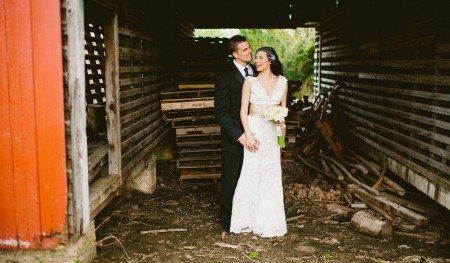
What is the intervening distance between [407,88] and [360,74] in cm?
253

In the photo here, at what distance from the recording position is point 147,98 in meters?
7.57

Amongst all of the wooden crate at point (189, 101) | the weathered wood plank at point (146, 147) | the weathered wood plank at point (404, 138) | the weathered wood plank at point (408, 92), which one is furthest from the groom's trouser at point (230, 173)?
the weathered wood plank at point (408, 92)

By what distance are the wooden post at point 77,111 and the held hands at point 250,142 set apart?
6.84ft

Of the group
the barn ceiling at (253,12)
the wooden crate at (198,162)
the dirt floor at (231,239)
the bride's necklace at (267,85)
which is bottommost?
the dirt floor at (231,239)

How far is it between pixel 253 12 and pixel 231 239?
345 inches

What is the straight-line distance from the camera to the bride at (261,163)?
5.54m

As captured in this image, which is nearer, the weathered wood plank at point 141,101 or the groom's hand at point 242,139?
the groom's hand at point 242,139

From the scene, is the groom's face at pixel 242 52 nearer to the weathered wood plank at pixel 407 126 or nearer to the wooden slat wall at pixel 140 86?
the wooden slat wall at pixel 140 86

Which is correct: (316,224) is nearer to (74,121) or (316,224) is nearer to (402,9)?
(74,121)

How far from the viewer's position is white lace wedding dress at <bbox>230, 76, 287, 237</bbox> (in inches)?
223

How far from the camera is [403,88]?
7.62 metres

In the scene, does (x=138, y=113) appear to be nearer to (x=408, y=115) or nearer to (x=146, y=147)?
(x=146, y=147)

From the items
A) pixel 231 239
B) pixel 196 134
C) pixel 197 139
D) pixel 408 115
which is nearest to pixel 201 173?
pixel 197 139

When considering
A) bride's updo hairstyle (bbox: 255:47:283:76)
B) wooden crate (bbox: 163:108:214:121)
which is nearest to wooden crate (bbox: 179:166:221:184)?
wooden crate (bbox: 163:108:214:121)
